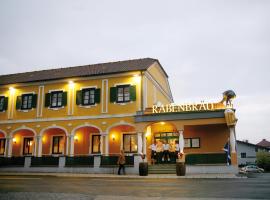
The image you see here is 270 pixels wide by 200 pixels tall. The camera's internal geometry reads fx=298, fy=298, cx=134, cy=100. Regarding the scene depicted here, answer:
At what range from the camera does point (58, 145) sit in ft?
87.9

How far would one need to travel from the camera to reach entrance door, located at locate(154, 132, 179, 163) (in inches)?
939

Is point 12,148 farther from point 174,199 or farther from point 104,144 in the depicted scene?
point 174,199

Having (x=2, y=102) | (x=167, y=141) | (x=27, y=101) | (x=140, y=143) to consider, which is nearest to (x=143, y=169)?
(x=140, y=143)

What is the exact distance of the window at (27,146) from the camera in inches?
1090

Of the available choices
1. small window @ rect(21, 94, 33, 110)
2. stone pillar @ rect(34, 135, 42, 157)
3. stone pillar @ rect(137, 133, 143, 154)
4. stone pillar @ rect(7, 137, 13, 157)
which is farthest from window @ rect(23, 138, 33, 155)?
stone pillar @ rect(137, 133, 143, 154)

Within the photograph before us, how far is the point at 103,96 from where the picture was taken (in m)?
24.8

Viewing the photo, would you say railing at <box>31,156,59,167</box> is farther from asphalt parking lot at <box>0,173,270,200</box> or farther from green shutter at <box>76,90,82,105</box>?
asphalt parking lot at <box>0,173,270,200</box>

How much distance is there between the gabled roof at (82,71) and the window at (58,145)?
212 inches

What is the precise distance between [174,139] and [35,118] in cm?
1236

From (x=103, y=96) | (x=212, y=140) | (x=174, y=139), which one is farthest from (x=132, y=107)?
(x=212, y=140)

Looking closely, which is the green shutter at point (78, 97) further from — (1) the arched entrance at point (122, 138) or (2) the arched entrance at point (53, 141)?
(1) the arched entrance at point (122, 138)

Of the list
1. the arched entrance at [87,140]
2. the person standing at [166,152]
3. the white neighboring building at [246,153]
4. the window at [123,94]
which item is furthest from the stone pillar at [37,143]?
the white neighboring building at [246,153]

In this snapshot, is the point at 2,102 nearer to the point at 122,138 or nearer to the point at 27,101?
the point at 27,101

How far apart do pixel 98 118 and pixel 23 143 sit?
28.0ft
